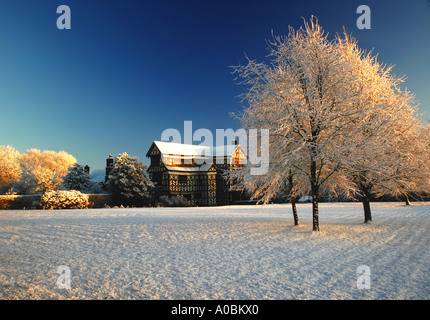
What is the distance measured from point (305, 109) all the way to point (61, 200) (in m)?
28.4

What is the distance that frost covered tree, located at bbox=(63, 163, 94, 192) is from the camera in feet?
144

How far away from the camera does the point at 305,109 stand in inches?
494

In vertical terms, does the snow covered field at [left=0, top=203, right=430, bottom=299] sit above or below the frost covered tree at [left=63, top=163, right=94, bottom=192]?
below

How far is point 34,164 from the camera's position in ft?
203

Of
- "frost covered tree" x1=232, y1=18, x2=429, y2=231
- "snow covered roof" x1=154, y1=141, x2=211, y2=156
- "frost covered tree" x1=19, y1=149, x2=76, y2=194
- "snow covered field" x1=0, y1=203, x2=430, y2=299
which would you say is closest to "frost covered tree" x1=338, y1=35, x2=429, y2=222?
"frost covered tree" x1=232, y1=18, x2=429, y2=231

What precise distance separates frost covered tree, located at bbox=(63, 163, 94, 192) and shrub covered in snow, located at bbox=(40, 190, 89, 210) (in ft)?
45.5

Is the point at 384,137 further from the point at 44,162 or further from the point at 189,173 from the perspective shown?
the point at 44,162

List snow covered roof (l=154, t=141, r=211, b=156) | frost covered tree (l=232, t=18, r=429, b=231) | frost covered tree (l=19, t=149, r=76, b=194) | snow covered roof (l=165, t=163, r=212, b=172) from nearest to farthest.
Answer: frost covered tree (l=232, t=18, r=429, b=231), snow covered roof (l=165, t=163, r=212, b=172), snow covered roof (l=154, t=141, r=211, b=156), frost covered tree (l=19, t=149, r=76, b=194)

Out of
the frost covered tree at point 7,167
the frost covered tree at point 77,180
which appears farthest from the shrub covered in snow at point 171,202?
the frost covered tree at point 7,167

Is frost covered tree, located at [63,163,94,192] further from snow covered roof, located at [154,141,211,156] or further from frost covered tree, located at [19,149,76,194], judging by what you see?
snow covered roof, located at [154,141,211,156]

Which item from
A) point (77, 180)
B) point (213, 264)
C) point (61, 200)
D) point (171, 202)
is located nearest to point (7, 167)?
point (77, 180)
